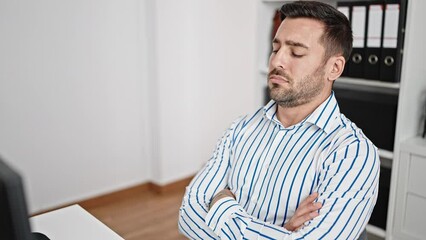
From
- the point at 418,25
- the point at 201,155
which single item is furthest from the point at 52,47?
the point at 418,25

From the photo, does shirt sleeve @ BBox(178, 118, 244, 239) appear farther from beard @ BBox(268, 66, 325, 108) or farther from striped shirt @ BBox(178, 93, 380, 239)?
beard @ BBox(268, 66, 325, 108)

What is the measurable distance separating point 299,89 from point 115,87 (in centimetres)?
196

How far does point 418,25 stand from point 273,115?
0.84 meters

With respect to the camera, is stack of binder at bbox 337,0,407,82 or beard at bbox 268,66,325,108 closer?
beard at bbox 268,66,325,108

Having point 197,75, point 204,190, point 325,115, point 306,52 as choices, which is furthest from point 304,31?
point 197,75

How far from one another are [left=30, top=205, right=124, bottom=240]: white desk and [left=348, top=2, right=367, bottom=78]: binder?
141 centimetres

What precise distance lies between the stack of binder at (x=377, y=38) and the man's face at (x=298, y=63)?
0.71m

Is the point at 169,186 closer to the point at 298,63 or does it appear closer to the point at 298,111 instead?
the point at 298,111

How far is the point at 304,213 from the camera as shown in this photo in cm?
119

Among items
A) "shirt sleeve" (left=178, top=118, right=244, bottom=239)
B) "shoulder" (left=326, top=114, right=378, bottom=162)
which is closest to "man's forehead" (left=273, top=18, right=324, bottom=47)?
"shoulder" (left=326, top=114, right=378, bottom=162)

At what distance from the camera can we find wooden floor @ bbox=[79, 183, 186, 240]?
108 inches

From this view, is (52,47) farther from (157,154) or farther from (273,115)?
(273,115)

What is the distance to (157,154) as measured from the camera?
130 inches

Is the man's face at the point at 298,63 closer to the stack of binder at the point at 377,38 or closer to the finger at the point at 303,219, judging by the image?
the finger at the point at 303,219
